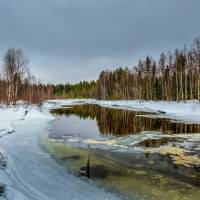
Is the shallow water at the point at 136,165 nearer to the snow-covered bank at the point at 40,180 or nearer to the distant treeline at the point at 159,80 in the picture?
the snow-covered bank at the point at 40,180

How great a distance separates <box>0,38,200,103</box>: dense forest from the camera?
5359cm

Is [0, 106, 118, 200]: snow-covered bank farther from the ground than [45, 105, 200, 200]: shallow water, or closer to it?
farther from the ground

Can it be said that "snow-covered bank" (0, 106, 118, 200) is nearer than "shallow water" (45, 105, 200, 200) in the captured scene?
Yes

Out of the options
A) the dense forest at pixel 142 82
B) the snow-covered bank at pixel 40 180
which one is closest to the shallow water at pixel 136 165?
the snow-covered bank at pixel 40 180

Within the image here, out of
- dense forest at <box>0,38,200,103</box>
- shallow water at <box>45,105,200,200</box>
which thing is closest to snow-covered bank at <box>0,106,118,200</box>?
shallow water at <box>45,105,200,200</box>

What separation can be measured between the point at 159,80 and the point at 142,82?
251 inches

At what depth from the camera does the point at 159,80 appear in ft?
252

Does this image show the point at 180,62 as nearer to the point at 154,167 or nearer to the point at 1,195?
the point at 154,167

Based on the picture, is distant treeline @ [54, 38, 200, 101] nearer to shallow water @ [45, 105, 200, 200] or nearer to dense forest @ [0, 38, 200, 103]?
dense forest @ [0, 38, 200, 103]

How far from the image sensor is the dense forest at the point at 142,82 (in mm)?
53594

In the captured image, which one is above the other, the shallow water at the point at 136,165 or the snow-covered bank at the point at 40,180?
the snow-covered bank at the point at 40,180

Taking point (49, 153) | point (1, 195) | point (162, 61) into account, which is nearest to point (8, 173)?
point (1, 195)

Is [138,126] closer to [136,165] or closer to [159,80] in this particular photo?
[136,165]

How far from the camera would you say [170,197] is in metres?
8.06
